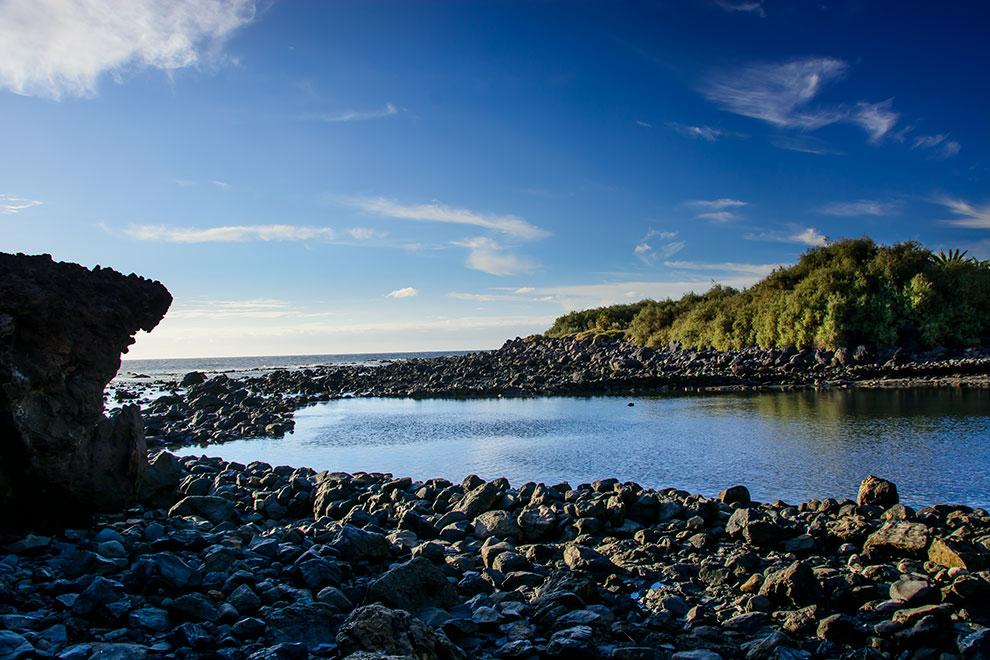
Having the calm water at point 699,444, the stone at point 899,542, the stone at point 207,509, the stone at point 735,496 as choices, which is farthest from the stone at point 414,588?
the calm water at point 699,444

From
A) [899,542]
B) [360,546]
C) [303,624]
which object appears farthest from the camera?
[899,542]

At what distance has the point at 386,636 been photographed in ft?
19.4

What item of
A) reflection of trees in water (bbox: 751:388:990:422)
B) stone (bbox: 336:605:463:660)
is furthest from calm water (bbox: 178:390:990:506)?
stone (bbox: 336:605:463:660)

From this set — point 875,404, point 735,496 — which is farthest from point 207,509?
point 875,404

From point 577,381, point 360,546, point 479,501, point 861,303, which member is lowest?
point 479,501

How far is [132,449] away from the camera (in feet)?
39.8

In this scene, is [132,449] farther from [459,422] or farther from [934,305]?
[934,305]

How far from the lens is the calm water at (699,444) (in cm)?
1720

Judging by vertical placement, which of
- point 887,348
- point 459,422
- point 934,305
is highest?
point 934,305

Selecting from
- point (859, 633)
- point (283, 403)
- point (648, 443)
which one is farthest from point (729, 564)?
point (283, 403)

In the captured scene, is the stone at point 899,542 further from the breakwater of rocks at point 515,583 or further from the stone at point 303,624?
the stone at point 303,624

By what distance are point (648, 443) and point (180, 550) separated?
17.7m

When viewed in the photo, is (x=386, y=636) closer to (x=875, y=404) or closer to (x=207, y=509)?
(x=207, y=509)

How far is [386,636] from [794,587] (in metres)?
5.11
